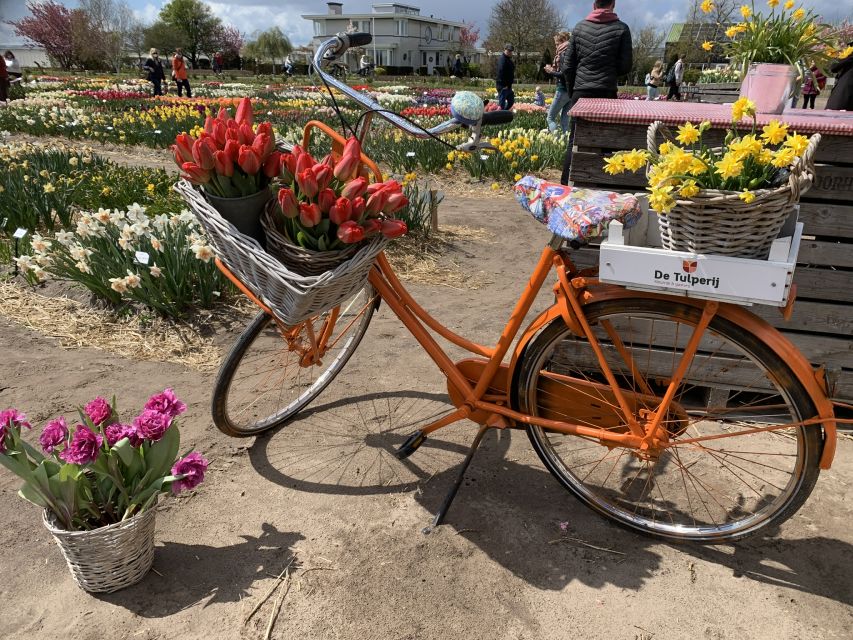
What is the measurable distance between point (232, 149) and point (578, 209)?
3.28 feet

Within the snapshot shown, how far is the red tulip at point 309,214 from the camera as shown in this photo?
167cm

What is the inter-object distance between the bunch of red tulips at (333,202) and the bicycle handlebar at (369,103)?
0.27 m

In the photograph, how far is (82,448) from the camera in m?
1.80

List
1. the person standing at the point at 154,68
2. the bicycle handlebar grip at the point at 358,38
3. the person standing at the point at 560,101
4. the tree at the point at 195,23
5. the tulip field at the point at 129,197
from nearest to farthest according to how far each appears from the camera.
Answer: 1. the bicycle handlebar grip at the point at 358,38
2. the tulip field at the point at 129,197
3. the person standing at the point at 560,101
4. the person standing at the point at 154,68
5. the tree at the point at 195,23

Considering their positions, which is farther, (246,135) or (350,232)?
(246,135)

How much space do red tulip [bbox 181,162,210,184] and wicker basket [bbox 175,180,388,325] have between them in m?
0.06

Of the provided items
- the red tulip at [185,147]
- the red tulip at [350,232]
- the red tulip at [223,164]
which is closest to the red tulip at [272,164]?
the red tulip at [223,164]

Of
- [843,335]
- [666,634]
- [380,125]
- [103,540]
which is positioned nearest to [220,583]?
[103,540]

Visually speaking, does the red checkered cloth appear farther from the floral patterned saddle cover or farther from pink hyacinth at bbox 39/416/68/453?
pink hyacinth at bbox 39/416/68/453

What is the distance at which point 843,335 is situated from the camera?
2.69 metres

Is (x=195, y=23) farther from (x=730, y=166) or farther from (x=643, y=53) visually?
(x=730, y=166)

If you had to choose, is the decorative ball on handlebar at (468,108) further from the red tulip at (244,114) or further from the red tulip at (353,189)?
the red tulip at (244,114)

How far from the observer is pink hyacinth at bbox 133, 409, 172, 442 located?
1919 millimetres

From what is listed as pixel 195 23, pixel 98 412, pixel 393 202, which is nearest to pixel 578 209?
pixel 393 202
